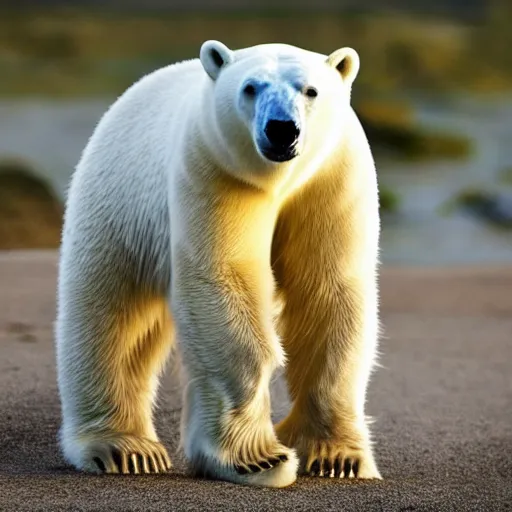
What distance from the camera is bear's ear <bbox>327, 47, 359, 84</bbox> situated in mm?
4273

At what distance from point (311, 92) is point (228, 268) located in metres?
0.63

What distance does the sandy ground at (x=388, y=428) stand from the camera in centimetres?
418

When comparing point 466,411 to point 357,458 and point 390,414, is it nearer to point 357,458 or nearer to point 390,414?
point 390,414

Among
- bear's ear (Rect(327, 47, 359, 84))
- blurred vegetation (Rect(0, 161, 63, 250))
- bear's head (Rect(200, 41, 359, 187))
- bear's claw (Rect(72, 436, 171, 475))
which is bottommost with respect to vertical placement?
bear's claw (Rect(72, 436, 171, 475))

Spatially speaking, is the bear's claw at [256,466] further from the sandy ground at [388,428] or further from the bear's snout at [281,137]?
the bear's snout at [281,137]

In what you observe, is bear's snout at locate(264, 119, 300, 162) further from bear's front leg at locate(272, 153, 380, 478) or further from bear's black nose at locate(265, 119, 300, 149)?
bear's front leg at locate(272, 153, 380, 478)

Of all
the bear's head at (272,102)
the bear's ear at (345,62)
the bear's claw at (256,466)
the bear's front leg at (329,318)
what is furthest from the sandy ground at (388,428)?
the bear's ear at (345,62)

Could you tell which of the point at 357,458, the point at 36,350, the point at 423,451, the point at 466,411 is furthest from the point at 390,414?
the point at 36,350

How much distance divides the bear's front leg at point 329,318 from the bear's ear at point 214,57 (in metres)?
0.49

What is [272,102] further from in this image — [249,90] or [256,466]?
[256,466]

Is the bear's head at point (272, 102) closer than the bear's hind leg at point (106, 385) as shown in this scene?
Yes

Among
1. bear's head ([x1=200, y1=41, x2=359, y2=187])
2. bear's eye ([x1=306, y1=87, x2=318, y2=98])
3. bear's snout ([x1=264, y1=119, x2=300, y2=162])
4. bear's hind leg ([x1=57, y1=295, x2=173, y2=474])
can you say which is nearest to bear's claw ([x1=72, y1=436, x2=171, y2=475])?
bear's hind leg ([x1=57, y1=295, x2=173, y2=474])

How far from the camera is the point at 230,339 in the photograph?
429cm

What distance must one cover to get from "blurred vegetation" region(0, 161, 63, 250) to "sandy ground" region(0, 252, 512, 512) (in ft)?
17.0
